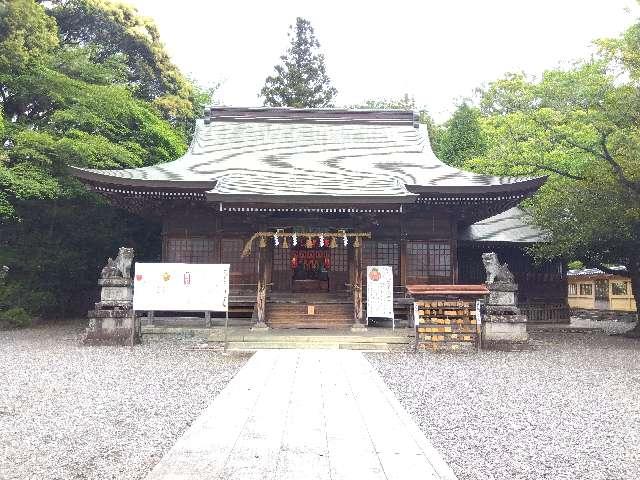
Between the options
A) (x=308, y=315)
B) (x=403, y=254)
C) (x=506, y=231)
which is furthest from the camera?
(x=506, y=231)

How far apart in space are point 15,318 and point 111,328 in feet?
20.5

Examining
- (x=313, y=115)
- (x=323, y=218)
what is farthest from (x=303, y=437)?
(x=313, y=115)

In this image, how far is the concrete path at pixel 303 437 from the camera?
3852mm

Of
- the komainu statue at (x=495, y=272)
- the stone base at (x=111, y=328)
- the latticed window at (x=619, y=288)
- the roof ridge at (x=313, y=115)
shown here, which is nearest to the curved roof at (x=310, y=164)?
the roof ridge at (x=313, y=115)

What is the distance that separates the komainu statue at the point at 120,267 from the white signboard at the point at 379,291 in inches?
248

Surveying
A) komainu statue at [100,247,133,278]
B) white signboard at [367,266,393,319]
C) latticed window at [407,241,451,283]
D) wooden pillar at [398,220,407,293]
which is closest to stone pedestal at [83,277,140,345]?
komainu statue at [100,247,133,278]

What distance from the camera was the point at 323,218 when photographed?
1455 cm

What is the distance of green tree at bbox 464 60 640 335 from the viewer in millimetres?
12977

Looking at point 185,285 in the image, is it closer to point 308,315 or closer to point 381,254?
point 308,315

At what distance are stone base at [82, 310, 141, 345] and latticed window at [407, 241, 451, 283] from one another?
8.36 m

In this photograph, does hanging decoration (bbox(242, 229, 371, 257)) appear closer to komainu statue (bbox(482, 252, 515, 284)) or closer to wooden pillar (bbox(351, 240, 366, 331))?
wooden pillar (bbox(351, 240, 366, 331))

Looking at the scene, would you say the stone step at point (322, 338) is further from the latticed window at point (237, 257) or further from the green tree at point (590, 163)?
the green tree at point (590, 163)

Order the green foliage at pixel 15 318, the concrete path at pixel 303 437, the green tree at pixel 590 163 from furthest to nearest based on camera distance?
the green foliage at pixel 15 318
the green tree at pixel 590 163
the concrete path at pixel 303 437

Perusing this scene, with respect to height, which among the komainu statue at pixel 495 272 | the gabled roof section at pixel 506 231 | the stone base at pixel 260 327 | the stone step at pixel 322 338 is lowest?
the stone step at pixel 322 338
